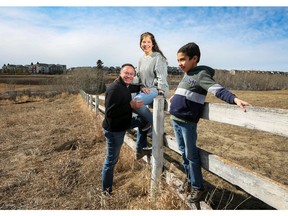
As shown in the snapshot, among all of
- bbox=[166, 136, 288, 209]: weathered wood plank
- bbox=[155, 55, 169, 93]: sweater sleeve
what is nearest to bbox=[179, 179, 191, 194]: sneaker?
bbox=[166, 136, 288, 209]: weathered wood plank

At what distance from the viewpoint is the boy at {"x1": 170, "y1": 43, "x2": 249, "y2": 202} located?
8.91 feet

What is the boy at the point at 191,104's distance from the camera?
2715 mm

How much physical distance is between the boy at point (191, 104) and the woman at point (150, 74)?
82 cm

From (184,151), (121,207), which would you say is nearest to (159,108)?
(184,151)

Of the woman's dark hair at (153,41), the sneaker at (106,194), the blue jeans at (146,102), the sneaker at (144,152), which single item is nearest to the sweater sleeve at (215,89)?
the blue jeans at (146,102)

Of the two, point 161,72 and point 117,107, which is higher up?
point 161,72

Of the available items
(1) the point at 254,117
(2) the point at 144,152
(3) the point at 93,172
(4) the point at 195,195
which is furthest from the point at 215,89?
(3) the point at 93,172

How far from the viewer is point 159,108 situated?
3.43 m

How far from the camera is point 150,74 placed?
3904 mm

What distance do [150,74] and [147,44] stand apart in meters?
0.43

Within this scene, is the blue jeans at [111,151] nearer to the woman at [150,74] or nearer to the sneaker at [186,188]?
the woman at [150,74]

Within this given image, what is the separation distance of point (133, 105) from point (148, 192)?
3.91ft

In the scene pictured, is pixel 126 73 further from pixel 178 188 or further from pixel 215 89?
pixel 178 188

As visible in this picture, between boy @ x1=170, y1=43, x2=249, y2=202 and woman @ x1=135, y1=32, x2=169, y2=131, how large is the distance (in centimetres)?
82
